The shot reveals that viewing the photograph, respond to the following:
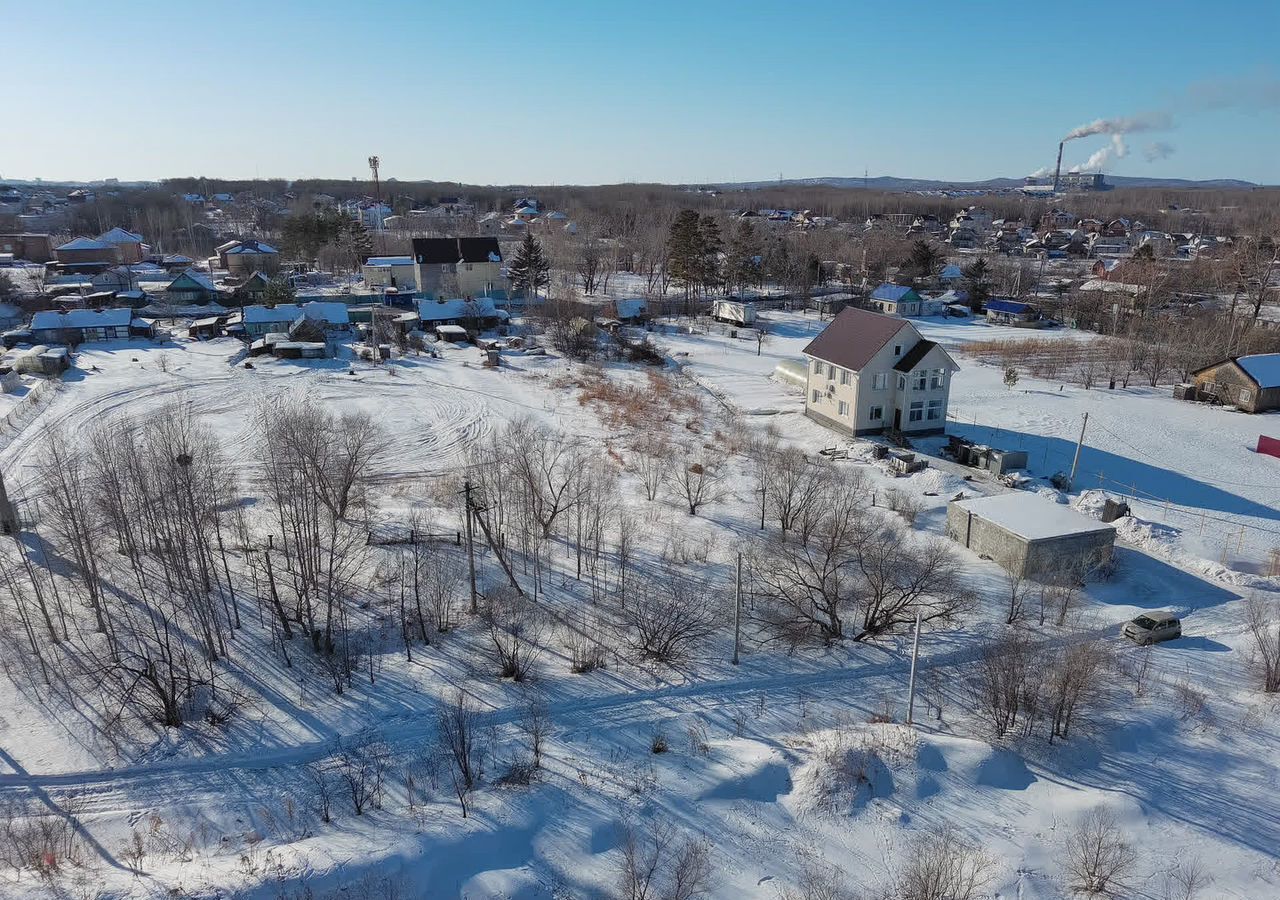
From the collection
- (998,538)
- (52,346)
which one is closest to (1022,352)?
A: (998,538)

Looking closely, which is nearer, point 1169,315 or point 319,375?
point 319,375

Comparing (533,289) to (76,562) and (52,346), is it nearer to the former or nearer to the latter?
(52,346)

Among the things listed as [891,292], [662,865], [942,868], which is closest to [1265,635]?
[942,868]

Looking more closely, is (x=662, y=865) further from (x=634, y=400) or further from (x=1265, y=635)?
(x=634, y=400)

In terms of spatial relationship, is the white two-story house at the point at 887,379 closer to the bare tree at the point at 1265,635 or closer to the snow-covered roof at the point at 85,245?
the bare tree at the point at 1265,635

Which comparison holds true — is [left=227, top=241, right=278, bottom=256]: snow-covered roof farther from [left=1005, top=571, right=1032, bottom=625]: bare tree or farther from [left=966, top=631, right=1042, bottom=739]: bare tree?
[left=966, top=631, right=1042, bottom=739]: bare tree

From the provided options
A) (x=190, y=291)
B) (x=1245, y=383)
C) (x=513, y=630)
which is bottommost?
(x=513, y=630)
